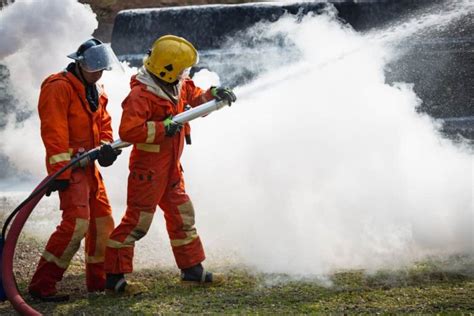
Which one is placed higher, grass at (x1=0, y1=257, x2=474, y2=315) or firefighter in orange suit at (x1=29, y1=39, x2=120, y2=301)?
firefighter in orange suit at (x1=29, y1=39, x2=120, y2=301)

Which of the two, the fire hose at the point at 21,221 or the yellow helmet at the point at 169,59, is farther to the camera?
the yellow helmet at the point at 169,59

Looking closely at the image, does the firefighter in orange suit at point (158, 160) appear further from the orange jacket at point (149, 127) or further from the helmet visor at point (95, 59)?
the helmet visor at point (95, 59)

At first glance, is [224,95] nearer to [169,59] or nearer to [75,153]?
[169,59]

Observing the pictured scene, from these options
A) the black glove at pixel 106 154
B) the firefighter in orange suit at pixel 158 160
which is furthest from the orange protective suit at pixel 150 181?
the black glove at pixel 106 154

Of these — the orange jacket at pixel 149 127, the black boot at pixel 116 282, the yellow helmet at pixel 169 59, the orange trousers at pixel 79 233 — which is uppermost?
the yellow helmet at pixel 169 59

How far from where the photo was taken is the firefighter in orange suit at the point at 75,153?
186 inches

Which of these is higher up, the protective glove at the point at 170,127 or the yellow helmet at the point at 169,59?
the yellow helmet at the point at 169,59

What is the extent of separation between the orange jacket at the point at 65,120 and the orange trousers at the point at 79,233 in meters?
0.16

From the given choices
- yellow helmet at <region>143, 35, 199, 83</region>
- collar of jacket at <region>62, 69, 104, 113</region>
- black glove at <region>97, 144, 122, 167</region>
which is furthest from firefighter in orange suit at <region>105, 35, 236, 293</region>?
collar of jacket at <region>62, 69, 104, 113</region>

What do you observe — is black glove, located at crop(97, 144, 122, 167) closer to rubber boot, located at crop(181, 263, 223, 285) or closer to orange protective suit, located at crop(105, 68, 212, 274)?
orange protective suit, located at crop(105, 68, 212, 274)

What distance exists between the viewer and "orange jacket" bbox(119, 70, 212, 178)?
4.67 m

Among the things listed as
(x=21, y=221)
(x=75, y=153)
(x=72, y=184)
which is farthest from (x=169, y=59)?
(x=21, y=221)

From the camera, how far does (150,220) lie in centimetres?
495

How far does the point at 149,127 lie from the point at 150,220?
635 mm
